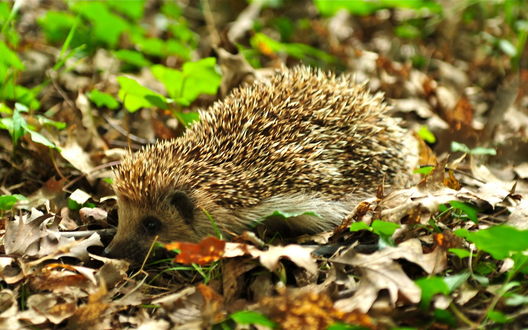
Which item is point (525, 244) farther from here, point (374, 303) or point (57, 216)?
point (57, 216)

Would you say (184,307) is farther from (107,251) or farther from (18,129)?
(18,129)

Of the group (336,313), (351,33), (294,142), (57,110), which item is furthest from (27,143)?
(351,33)

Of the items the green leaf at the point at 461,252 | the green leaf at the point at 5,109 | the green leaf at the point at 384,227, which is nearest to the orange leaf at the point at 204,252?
the green leaf at the point at 384,227

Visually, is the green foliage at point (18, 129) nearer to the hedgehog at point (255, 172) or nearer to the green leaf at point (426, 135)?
the hedgehog at point (255, 172)

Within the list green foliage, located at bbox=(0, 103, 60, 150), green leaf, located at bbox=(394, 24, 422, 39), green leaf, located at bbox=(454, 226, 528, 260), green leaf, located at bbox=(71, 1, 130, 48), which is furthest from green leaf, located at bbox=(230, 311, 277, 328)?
green leaf, located at bbox=(394, 24, 422, 39)

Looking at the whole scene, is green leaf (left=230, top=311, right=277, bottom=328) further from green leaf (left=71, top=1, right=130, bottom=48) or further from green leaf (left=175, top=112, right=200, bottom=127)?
green leaf (left=71, top=1, right=130, bottom=48)

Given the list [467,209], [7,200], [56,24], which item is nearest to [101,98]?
[7,200]

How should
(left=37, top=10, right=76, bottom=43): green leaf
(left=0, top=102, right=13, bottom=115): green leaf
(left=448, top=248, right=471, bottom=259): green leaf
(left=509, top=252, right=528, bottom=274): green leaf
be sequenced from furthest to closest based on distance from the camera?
1. (left=37, top=10, right=76, bottom=43): green leaf
2. (left=0, top=102, right=13, bottom=115): green leaf
3. (left=448, top=248, right=471, bottom=259): green leaf
4. (left=509, top=252, right=528, bottom=274): green leaf
